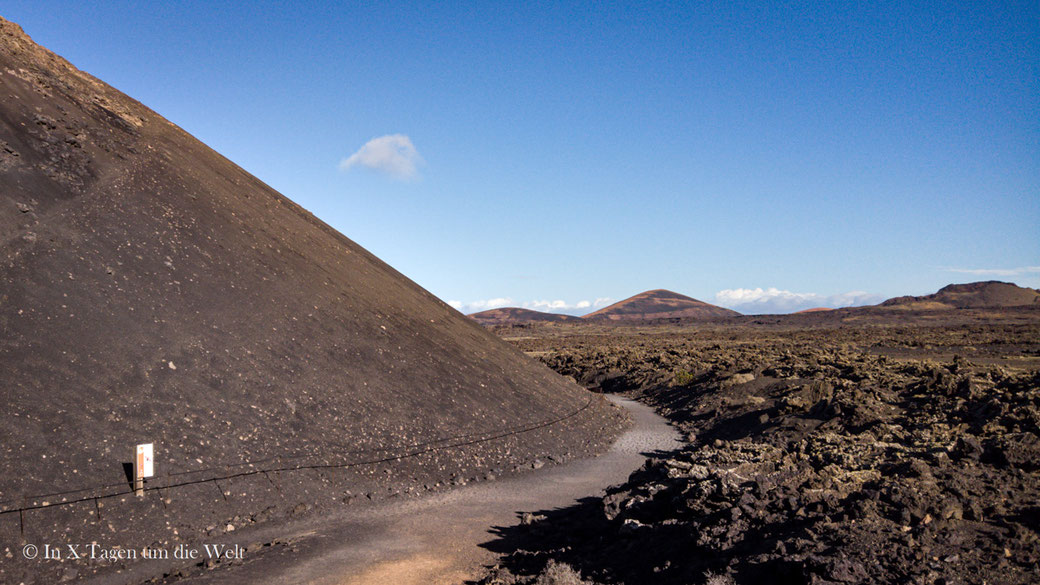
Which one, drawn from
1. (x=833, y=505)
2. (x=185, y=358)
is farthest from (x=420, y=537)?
(x=185, y=358)

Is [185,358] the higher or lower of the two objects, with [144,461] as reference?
higher

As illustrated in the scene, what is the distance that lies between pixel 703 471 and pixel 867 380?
50.2 ft

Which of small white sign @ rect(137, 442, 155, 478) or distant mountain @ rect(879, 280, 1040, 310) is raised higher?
distant mountain @ rect(879, 280, 1040, 310)

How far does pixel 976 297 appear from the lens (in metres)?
157

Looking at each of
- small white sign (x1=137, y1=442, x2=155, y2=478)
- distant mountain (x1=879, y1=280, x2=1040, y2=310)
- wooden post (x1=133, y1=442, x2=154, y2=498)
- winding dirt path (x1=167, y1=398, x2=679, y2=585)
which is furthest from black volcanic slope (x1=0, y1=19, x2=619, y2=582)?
distant mountain (x1=879, y1=280, x2=1040, y2=310)

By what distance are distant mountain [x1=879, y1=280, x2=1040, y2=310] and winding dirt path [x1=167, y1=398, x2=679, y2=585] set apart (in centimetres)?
15357

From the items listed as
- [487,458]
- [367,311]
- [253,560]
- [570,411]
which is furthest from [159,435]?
[570,411]

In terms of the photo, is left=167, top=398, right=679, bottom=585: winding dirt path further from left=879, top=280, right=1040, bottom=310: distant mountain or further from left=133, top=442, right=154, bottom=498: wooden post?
left=879, top=280, right=1040, bottom=310: distant mountain

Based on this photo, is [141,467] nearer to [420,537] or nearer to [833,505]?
[420,537]

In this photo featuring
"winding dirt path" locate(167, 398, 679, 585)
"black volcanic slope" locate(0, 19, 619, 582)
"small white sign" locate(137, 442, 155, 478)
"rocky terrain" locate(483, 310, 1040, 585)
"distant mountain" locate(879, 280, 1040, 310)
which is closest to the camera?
"rocky terrain" locate(483, 310, 1040, 585)

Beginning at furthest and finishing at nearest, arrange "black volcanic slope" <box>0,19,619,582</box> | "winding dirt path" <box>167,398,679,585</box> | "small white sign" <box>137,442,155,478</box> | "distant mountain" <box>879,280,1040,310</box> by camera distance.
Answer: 1. "distant mountain" <box>879,280,1040,310</box>
2. "black volcanic slope" <box>0,19,619,582</box>
3. "small white sign" <box>137,442,155,478</box>
4. "winding dirt path" <box>167,398,679,585</box>

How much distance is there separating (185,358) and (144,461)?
12.0 feet

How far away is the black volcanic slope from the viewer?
10.5 meters

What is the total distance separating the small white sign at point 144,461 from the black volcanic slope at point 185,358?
18.1 inches
